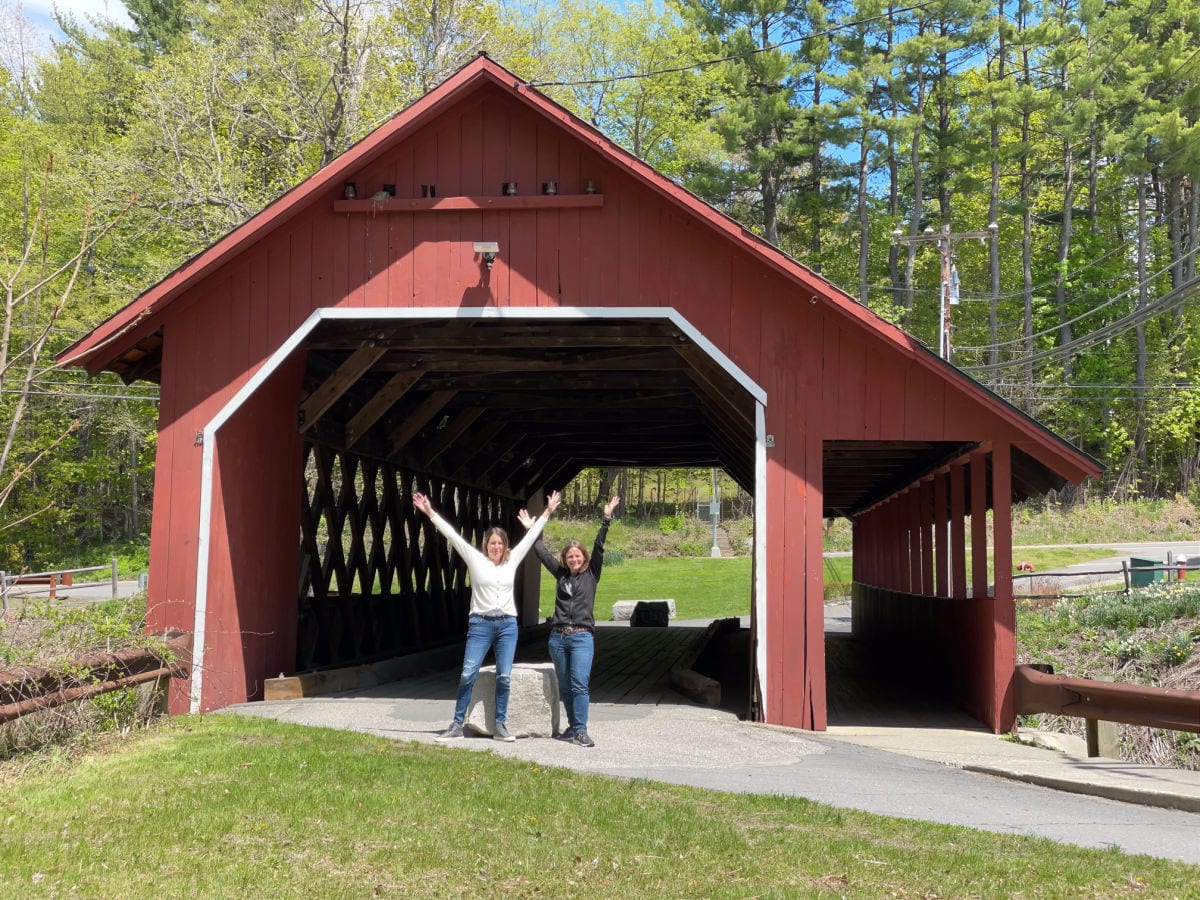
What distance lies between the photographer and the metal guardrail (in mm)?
8758

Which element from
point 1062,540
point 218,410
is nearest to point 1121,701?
point 218,410

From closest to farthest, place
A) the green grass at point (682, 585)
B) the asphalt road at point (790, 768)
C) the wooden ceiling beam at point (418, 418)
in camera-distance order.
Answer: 1. the asphalt road at point (790, 768)
2. the wooden ceiling beam at point (418, 418)
3. the green grass at point (682, 585)

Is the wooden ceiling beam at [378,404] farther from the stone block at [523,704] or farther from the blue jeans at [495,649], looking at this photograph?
the stone block at [523,704]

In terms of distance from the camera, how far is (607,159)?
10531mm

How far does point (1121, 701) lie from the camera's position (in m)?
9.20

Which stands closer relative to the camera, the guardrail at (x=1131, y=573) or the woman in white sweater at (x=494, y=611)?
the woman in white sweater at (x=494, y=611)

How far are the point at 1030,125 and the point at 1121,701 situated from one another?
3988 centimetres

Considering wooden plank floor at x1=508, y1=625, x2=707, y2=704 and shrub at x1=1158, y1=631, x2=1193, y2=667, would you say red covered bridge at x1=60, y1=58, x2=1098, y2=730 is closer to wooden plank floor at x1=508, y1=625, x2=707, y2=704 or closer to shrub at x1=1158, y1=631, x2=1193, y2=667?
wooden plank floor at x1=508, y1=625, x2=707, y2=704

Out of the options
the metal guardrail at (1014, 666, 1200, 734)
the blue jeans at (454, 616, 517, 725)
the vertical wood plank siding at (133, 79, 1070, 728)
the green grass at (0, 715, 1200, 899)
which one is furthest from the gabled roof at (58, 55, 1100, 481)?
the green grass at (0, 715, 1200, 899)

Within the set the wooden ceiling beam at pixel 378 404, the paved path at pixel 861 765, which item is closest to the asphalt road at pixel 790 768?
the paved path at pixel 861 765

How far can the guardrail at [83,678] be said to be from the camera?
7.27m

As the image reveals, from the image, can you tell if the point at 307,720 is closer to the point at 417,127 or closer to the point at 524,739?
the point at 524,739

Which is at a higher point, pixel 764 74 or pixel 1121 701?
pixel 764 74

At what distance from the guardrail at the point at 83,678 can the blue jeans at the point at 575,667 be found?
9.35 ft
